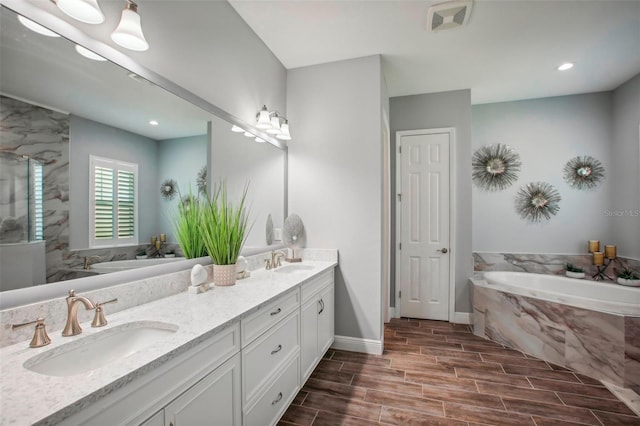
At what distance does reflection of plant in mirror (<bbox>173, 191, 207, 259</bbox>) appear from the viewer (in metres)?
1.74

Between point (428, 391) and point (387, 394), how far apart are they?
1.01 feet

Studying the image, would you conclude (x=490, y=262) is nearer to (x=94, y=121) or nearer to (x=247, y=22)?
(x=247, y=22)

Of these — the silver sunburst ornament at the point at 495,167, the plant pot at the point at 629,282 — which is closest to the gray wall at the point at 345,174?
the silver sunburst ornament at the point at 495,167

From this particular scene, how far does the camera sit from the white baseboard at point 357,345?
2.83m

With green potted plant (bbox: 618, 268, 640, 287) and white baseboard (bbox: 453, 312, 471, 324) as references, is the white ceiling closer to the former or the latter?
green potted plant (bbox: 618, 268, 640, 287)

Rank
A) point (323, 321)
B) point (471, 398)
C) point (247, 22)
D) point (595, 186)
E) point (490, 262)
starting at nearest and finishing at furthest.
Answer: point (471, 398)
point (247, 22)
point (323, 321)
point (595, 186)
point (490, 262)

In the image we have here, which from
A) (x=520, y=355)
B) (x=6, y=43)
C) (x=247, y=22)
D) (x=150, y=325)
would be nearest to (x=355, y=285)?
(x=520, y=355)

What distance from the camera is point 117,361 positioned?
92cm

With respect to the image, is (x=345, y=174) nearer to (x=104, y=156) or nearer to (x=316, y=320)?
(x=316, y=320)

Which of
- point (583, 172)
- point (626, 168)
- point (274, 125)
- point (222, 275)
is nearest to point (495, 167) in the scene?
point (583, 172)

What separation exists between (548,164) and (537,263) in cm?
130

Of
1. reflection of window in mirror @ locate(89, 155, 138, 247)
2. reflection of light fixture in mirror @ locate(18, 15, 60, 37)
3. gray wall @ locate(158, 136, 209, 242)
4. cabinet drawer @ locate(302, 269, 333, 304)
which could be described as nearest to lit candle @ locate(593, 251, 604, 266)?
cabinet drawer @ locate(302, 269, 333, 304)

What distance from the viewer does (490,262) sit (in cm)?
412

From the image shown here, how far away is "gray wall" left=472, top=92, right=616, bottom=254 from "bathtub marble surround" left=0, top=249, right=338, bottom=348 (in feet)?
12.6
